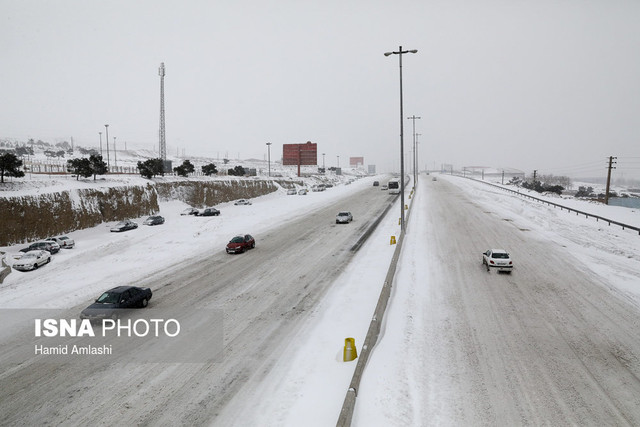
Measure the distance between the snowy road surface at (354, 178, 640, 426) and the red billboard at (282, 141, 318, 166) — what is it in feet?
331

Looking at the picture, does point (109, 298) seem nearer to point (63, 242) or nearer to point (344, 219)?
point (63, 242)

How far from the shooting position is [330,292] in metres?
18.8

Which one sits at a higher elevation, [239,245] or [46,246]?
[239,245]

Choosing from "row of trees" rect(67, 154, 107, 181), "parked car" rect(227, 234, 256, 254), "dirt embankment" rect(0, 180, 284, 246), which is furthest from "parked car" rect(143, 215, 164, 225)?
"parked car" rect(227, 234, 256, 254)

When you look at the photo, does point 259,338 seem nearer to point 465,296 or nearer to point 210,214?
point 465,296

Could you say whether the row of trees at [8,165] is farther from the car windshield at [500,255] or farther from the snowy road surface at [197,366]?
the car windshield at [500,255]

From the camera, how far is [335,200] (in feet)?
217

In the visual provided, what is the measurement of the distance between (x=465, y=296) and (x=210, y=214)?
40597 millimetres

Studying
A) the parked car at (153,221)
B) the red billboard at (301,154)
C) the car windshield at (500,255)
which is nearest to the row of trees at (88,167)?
the parked car at (153,221)

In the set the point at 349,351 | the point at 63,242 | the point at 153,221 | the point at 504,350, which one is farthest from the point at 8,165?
the point at 504,350

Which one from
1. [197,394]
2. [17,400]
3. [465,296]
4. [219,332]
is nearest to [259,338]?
[219,332]

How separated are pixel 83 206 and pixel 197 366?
137ft

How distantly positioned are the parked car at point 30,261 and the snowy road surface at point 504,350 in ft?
89.7

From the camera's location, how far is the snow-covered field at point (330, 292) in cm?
993
